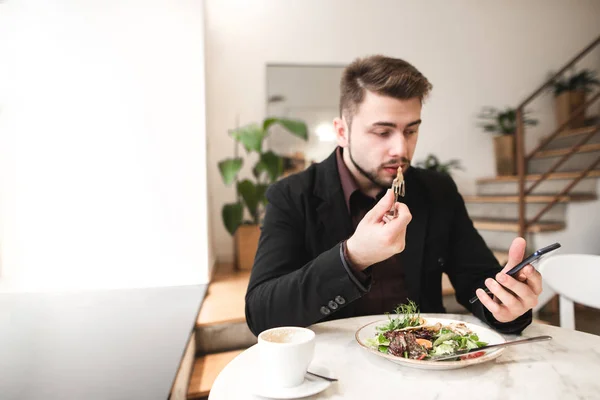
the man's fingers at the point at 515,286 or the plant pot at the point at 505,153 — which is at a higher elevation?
the plant pot at the point at 505,153

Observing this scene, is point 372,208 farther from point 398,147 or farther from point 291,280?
point 291,280

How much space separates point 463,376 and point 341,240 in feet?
2.01

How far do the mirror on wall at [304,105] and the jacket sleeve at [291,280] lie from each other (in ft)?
8.38

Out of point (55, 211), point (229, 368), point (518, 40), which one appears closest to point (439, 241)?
point (229, 368)

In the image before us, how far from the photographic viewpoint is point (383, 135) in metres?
1.23

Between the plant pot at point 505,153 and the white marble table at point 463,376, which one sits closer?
the white marble table at point 463,376

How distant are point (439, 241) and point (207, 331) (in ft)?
4.17

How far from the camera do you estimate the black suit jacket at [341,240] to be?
1.06 metres

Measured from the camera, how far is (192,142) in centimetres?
254

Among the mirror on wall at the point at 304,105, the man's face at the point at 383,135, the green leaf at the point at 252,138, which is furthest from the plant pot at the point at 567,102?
the man's face at the point at 383,135

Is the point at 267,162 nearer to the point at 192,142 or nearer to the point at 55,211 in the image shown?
the point at 192,142

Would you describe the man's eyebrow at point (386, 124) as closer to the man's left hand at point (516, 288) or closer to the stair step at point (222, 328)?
the man's left hand at point (516, 288)

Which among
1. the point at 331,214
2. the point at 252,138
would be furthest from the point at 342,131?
the point at 252,138

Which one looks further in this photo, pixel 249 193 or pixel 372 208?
pixel 249 193
